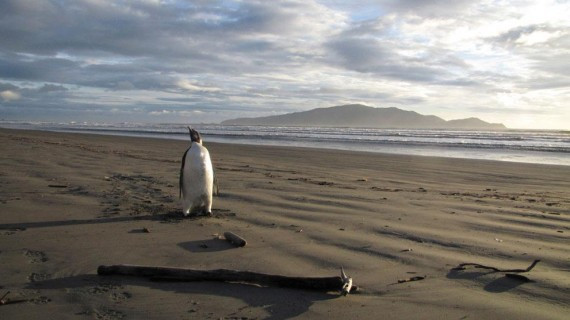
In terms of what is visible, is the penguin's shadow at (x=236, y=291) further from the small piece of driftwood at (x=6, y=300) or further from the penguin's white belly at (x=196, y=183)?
the penguin's white belly at (x=196, y=183)

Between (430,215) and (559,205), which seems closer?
(430,215)

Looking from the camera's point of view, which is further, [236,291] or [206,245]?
[206,245]

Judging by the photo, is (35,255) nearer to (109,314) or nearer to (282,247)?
(109,314)

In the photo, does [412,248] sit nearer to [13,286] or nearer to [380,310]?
[380,310]

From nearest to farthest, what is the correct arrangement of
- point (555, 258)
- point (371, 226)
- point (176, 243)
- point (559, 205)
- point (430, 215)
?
point (555, 258)
point (176, 243)
point (371, 226)
point (430, 215)
point (559, 205)

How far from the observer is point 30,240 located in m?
4.63

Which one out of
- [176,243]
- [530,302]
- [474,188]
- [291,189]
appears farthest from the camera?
[474,188]

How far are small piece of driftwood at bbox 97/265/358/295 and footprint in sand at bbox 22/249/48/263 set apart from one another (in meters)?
0.79

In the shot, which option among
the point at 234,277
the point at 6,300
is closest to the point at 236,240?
the point at 234,277

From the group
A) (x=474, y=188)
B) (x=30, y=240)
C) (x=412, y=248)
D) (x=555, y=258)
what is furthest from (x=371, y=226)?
(x=474, y=188)

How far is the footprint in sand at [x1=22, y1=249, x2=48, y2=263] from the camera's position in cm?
402

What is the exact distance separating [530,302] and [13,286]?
151 inches

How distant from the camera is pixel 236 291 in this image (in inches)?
133

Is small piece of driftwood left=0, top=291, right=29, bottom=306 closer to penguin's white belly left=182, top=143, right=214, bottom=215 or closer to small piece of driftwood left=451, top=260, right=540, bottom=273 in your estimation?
penguin's white belly left=182, top=143, right=214, bottom=215
